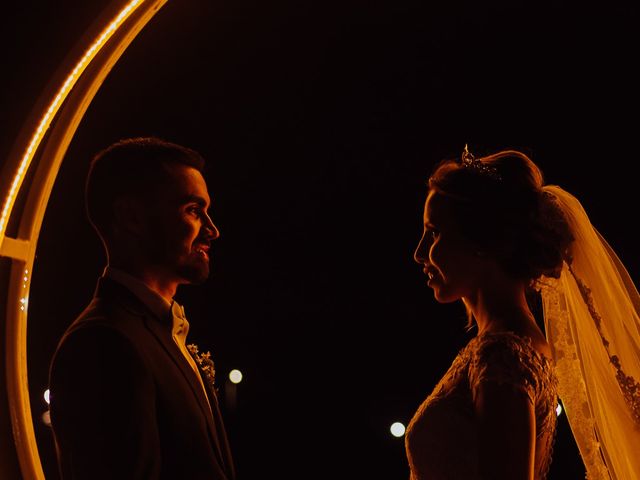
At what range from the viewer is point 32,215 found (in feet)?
9.59

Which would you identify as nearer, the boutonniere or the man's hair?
the man's hair

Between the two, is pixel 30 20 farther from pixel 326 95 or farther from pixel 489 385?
pixel 326 95

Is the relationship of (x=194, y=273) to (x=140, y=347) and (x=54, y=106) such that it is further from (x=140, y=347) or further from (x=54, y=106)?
(x=54, y=106)

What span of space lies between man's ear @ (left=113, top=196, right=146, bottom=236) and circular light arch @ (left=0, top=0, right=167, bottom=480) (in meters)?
0.30

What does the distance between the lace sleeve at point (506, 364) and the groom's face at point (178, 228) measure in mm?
1193

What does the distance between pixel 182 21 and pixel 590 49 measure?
4.03 metres

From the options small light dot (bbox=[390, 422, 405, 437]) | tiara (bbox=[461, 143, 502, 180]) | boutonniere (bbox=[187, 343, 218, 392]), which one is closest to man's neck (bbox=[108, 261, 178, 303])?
boutonniere (bbox=[187, 343, 218, 392])

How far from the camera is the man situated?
2.27 meters

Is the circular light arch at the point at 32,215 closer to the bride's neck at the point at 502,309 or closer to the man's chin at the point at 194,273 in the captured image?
the man's chin at the point at 194,273

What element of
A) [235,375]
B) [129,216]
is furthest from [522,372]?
[235,375]

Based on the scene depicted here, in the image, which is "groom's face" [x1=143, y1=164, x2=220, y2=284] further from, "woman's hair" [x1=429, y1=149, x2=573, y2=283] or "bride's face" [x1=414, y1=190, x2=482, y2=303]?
"woman's hair" [x1=429, y1=149, x2=573, y2=283]

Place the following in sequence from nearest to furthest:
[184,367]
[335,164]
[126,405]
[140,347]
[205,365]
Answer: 1. [126,405]
2. [140,347]
3. [184,367]
4. [205,365]
5. [335,164]

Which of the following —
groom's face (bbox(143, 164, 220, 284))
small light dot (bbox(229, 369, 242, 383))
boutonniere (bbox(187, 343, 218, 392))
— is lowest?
boutonniere (bbox(187, 343, 218, 392))

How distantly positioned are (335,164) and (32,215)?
17.6 feet
